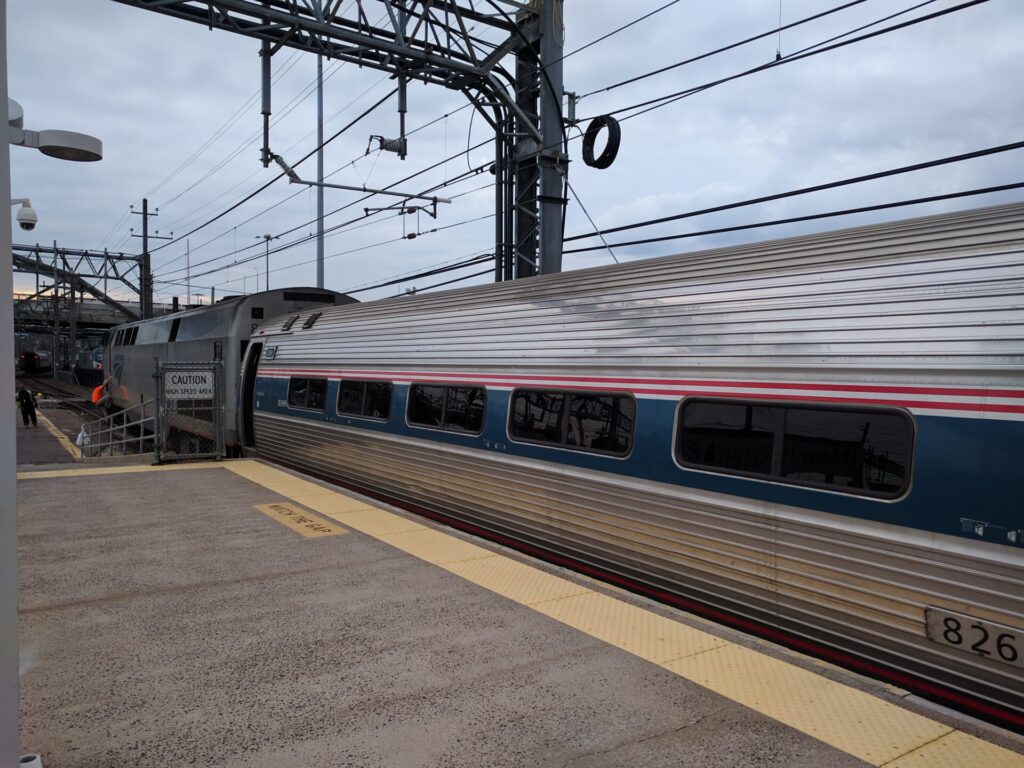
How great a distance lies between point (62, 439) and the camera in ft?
77.3

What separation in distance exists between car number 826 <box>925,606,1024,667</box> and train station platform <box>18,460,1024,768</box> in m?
0.47

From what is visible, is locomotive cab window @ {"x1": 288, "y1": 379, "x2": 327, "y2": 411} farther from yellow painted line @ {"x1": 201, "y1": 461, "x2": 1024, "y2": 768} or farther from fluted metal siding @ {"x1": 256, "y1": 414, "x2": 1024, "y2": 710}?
yellow painted line @ {"x1": 201, "y1": 461, "x2": 1024, "y2": 768}

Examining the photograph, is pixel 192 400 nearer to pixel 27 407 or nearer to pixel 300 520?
pixel 300 520

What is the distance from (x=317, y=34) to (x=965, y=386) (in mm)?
10376

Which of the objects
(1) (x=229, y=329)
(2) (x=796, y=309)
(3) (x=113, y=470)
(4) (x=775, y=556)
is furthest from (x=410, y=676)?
(1) (x=229, y=329)

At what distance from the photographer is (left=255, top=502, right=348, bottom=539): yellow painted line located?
6.97 meters

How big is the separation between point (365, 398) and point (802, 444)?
6851 millimetres

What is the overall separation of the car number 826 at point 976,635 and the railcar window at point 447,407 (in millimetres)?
4742

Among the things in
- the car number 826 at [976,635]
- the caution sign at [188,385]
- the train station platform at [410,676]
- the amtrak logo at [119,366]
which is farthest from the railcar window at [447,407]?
the amtrak logo at [119,366]

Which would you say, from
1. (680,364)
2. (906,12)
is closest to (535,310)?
(680,364)

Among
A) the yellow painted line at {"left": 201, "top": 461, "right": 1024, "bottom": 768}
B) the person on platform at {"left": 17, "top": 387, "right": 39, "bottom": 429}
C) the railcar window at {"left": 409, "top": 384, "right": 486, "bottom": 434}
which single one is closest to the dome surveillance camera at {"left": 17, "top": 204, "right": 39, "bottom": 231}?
the railcar window at {"left": 409, "top": 384, "right": 486, "bottom": 434}

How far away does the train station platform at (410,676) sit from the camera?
3154 mm

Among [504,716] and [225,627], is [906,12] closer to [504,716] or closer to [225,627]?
[504,716]

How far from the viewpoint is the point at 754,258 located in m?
→ 5.45
